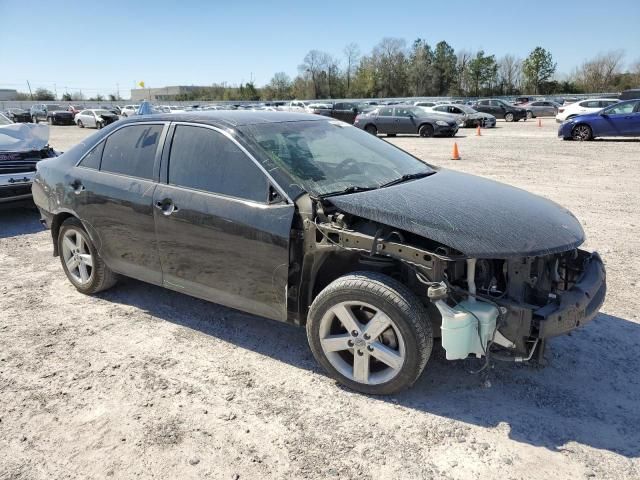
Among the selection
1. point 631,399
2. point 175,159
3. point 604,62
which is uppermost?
point 604,62

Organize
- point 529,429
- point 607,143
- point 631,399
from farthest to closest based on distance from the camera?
point 607,143, point 631,399, point 529,429

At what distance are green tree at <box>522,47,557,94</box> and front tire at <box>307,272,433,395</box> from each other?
8607cm

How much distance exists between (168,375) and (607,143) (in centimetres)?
1857

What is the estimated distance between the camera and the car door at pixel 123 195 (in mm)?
4008

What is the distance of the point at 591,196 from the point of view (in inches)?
346

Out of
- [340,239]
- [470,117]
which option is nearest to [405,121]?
[470,117]

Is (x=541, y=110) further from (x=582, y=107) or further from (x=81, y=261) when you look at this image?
(x=81, y=261)

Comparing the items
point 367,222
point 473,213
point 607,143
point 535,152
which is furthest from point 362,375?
point 607,143

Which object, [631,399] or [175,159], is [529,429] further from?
[175,159]

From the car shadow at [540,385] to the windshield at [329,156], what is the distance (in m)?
1.28

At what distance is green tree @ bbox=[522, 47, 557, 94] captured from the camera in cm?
7769

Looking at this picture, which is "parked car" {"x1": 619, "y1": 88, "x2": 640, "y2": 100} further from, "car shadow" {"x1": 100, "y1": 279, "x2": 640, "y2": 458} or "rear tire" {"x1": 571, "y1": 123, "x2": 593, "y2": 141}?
"car shadow" {"x1": 100, "y1": 279, "x2": 640, "y2": 458}

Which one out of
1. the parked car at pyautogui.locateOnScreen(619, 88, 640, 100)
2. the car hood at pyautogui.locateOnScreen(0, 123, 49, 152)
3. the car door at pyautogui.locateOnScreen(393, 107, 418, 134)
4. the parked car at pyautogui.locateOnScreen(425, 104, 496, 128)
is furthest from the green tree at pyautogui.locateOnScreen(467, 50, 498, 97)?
the car hood at pyautogui.locateOnScreen(0, 123, 49, 152)

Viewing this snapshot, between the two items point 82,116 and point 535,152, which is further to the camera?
point 82,116
